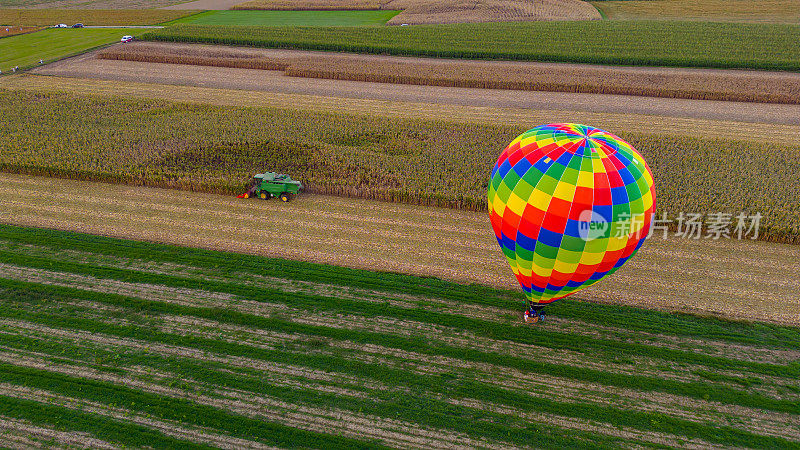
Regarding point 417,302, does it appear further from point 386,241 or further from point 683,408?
point 683,408

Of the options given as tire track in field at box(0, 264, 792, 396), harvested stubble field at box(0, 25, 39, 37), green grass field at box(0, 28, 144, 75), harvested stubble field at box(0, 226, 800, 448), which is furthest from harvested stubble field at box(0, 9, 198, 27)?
harvested stubble field at box(0, 226, 800, 448)

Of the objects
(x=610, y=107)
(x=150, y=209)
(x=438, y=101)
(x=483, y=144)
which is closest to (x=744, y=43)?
(x=610, y=107)

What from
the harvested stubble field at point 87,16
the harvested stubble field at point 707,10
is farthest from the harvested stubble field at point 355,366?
the harvested stubble field at point 707,10

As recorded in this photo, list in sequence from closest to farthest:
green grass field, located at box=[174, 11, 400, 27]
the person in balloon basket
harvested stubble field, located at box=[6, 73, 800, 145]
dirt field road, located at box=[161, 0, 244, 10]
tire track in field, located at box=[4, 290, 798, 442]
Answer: tire track in field, located at box=[4, 290, 798, 442], the person in balloon basket, harvested stubble field, located at box=[6, 73, 800, 145], green grass field, located at box=[174, 11, 400, 27], dirt field road, located at box=[161, 0, 244, 10]

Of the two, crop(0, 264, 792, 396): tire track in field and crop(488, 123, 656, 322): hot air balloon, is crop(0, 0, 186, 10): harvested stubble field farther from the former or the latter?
crop(488, 123, 656, 322): hot air balloon

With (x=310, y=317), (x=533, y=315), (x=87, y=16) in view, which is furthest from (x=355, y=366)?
(x=87, y=16)

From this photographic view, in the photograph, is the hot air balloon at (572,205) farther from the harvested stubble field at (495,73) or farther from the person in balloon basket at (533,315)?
the harvested stubble field at (495,73)
